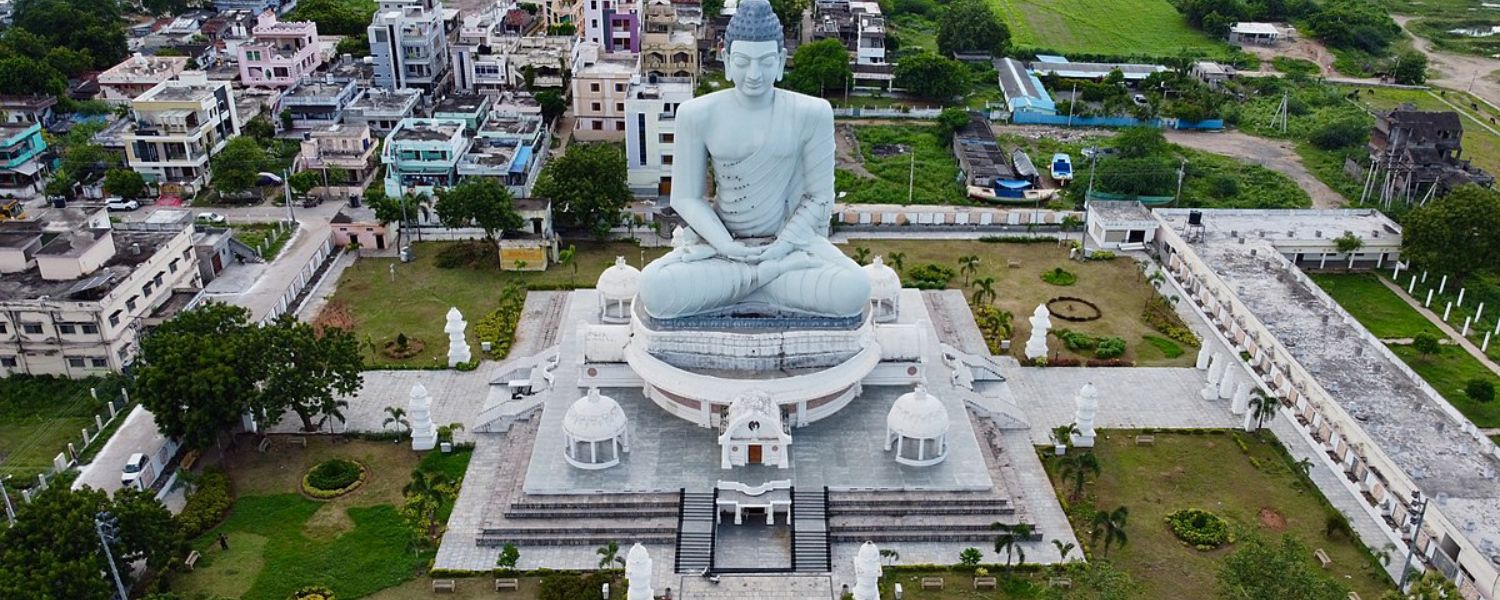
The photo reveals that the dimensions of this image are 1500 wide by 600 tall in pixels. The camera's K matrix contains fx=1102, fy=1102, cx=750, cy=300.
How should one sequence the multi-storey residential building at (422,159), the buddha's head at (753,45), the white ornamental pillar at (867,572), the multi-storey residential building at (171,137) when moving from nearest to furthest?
1. the white ornamental pillar at (867,572)
2. the buddha's head at (753,45)
3. the multi-storey residential building at (422,159)
4. the multi-storey residential building at (171,137)

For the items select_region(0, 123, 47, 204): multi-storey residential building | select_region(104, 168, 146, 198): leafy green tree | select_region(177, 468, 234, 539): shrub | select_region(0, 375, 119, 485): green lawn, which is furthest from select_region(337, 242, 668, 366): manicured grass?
select_region(0, 123, 47, 204): multi-storey residential building

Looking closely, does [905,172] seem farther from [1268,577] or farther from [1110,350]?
[1268,577]

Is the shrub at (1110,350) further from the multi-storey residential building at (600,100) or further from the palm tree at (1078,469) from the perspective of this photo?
the multi-storey residential building at (600,100)

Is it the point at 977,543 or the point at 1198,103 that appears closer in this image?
the point at 977,543

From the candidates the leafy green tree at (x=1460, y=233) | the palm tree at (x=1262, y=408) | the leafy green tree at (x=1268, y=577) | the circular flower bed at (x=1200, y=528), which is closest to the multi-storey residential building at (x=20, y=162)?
the circular flower bed at (x=1200, y=528)

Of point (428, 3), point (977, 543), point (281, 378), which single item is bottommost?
point (977, 543)

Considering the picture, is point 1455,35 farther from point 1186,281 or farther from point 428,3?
point 428,3

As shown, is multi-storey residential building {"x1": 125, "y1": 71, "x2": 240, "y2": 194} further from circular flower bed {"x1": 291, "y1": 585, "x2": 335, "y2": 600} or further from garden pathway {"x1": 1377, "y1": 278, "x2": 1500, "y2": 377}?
garden pathway {"x1": 1377, "y1": 278, "x2": 1500, "y2": 377}

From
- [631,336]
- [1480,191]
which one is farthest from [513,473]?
[1480,191]
